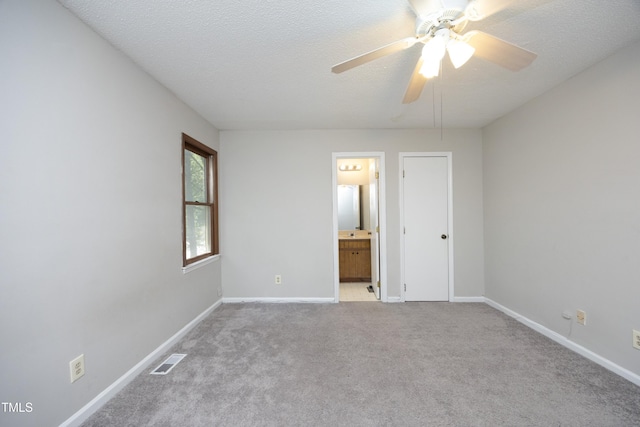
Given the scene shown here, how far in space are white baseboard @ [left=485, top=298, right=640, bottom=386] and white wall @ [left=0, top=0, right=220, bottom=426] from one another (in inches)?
142

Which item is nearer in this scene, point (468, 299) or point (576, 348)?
point (576, 348)

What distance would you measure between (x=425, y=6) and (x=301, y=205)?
2.58m

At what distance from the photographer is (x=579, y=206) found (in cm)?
211

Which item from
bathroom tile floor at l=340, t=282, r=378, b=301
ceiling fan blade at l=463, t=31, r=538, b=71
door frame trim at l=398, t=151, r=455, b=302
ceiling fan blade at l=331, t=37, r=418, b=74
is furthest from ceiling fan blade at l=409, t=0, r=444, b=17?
bathroom tile floor at l=340, t=282, r=378, b=301

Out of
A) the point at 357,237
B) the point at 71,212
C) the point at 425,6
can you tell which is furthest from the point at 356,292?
the point at 425,6

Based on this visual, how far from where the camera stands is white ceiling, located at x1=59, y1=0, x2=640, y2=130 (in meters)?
1.41

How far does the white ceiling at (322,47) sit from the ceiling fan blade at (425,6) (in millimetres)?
236

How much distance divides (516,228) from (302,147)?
280 cm

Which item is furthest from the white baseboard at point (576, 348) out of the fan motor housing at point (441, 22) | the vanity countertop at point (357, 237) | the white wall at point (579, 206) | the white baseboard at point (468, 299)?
the fan motor housing at point (441, 22)

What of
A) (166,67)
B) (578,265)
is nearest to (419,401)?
(578,265)

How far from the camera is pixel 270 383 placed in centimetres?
179

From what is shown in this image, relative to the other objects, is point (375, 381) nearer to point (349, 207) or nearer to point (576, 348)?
point (576, 348)

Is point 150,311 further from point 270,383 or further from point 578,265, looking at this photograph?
point 578,265

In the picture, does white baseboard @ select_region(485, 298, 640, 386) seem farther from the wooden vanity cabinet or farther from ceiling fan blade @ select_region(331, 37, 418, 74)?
ceiling fan blade @ select_region(331, 37, 418, 74)
